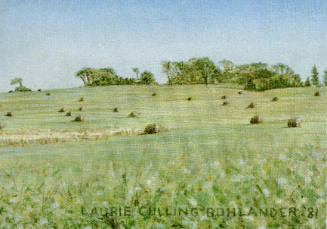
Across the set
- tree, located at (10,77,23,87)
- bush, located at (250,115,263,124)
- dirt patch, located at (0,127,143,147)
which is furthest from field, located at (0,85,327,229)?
bush, located at (250,115,263,124)

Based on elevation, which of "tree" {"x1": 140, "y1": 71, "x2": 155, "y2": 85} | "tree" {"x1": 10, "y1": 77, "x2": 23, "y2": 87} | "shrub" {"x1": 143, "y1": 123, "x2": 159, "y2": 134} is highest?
"tree" {"x1": 140, "y1": 71, "x2": 155, "y2": 85}

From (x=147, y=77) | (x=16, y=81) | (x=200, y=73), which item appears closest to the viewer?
(x=16, y=81)

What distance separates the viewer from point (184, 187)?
247 inches

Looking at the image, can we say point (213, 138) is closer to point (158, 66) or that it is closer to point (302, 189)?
point (158, 66)

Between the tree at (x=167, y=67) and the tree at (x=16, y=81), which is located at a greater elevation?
the tree at (x=167, y=67)

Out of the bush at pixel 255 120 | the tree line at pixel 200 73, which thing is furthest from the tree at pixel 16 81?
the bush at pixel 255 120

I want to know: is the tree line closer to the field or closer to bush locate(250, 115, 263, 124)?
bush locate(250, 115, 263, 124)

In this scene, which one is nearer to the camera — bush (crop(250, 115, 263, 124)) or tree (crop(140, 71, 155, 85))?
tree (crop(140, 71, 155, 85))

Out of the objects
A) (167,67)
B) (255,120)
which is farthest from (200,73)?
(167,67)

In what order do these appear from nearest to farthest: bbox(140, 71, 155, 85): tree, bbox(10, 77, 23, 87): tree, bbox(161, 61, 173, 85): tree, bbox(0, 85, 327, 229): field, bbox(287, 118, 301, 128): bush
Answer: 1. bbox(0, 85, 327, 229): field
2. bbox(10, 77, 23, 87): tree
3. bbox(161, 61, 173, 85): tree
4. bbox(140, 71, 155, 85): tree
5. bbox(287, 118, 301, 128): bush

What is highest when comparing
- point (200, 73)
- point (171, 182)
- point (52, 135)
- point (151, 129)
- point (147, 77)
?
point (200, 73)

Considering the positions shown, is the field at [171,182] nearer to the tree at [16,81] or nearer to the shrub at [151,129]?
the shrub at [151,129]

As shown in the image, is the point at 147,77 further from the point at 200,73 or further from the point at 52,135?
the point at 52,135

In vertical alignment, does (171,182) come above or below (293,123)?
below
